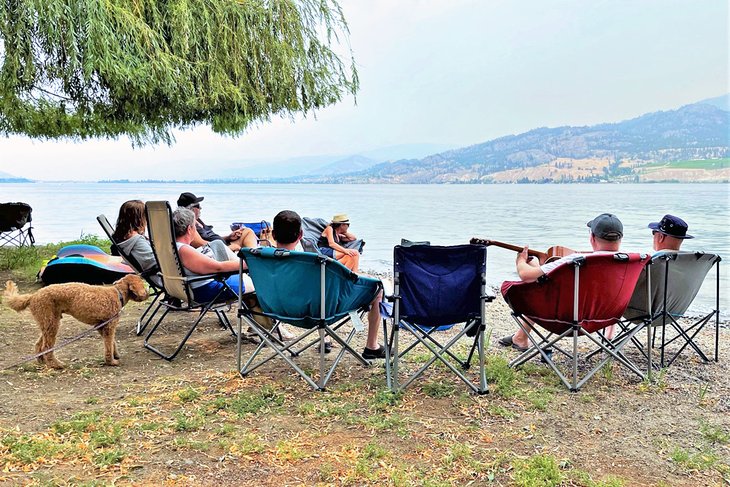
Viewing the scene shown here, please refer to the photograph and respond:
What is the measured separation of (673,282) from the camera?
3.99 metres

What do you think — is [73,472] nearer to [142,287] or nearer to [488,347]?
[142,287]

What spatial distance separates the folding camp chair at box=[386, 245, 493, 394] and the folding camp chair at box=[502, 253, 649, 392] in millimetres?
376

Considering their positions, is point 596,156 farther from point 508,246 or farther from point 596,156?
point 508,246

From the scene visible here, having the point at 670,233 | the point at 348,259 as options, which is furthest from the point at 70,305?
the point at 670,233

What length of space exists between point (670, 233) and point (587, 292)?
1.08 m

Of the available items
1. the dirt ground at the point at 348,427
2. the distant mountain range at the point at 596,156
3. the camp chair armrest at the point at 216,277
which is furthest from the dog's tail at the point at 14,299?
the distant mountain range at the point at 596,156

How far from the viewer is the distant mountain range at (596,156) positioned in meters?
93.5

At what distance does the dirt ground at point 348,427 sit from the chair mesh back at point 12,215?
7949 millimetres

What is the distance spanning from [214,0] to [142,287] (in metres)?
4.18

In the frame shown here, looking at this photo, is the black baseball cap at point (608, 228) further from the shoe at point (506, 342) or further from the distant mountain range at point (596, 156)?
the distant mountain range at point (596, 156)

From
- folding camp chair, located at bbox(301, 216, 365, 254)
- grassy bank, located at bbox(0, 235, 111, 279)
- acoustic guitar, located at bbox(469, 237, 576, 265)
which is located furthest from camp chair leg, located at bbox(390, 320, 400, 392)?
grassy bank, located at bbox(0, 235, 111, 279)

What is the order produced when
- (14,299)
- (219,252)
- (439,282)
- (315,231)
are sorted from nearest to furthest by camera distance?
(439,282)
(14,299)
(219,252)
(315,231)

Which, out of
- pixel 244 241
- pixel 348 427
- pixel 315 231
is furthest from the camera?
pixel 315 231

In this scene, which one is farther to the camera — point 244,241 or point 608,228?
point 244,241
